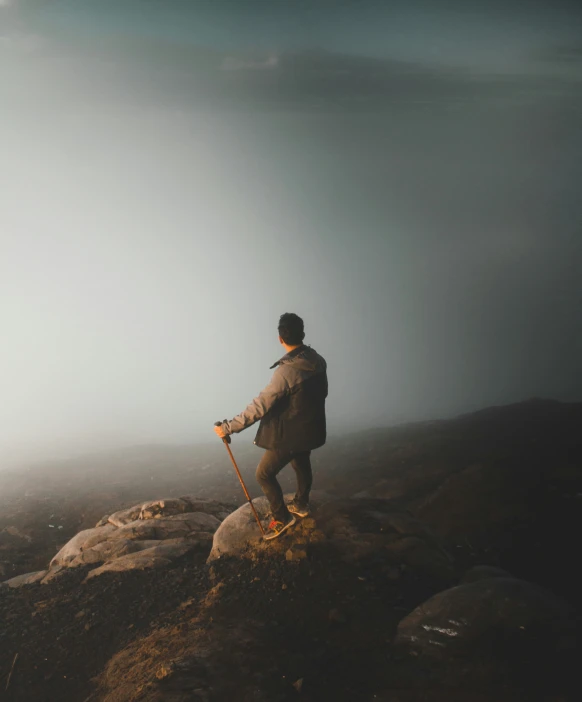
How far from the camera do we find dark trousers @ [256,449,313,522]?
683 cm

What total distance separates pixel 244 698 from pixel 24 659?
195 inches

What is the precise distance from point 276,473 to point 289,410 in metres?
1.12

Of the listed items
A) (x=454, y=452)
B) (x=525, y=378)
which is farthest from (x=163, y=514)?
(x=525, y=378)

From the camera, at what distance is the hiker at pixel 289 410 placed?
6586mm

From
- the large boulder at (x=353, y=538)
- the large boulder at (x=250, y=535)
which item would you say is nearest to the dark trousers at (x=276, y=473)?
the large boulder at (x=250, y=535)

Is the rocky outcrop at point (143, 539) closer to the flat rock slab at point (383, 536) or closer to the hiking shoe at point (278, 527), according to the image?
the hiking shoe at point (278, 527)

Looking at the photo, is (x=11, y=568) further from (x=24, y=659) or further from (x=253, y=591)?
(x=253, y=591)

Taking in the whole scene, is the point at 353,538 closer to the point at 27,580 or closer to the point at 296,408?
the point at 296,408

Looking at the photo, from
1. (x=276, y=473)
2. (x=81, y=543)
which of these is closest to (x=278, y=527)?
(x=276, y=473)

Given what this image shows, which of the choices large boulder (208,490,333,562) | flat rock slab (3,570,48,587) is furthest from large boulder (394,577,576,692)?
flat rock slab (3,570,48,587)

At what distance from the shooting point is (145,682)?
455cm

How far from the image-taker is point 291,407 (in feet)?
22.0

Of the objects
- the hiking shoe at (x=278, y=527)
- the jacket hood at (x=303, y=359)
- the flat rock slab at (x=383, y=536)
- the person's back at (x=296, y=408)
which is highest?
the jacket hood at (x=303, y=359)

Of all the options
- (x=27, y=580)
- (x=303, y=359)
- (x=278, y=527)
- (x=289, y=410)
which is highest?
(x=303, y=359)
